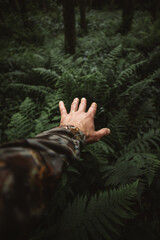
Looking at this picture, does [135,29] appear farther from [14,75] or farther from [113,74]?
[14,75]

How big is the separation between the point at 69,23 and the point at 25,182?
424cm

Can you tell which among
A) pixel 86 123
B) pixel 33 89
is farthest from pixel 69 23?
pixel 86 123

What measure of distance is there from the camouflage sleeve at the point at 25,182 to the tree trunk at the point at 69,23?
3.94 m

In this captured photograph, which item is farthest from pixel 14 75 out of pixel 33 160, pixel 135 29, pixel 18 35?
pixel 135 29

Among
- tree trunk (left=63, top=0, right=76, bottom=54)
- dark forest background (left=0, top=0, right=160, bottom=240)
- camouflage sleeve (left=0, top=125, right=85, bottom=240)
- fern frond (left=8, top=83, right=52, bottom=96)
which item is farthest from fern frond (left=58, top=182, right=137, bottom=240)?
tree trunk (left=63, top=0, right=76, bottom=54)

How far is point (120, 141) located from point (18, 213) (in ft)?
6.58

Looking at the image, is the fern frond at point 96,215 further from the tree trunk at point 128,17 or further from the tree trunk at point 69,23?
the tree trunk at point 128,17

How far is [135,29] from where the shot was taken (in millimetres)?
6945

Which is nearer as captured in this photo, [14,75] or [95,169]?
[95,169]

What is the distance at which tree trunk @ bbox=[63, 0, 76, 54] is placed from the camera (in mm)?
3472

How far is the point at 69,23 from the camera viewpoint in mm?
3764

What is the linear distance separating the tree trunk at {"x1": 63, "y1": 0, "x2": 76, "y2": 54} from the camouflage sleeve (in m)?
3.94

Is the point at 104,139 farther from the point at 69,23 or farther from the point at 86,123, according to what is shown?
the point at 69,23

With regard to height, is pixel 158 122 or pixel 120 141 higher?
pixel 158 122
